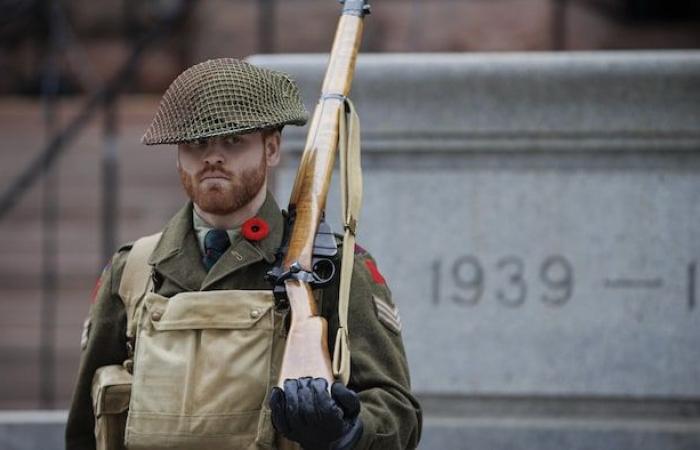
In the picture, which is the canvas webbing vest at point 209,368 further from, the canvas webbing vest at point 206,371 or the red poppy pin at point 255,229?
the red poppy pin at point 255,229

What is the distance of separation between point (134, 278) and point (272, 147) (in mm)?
471

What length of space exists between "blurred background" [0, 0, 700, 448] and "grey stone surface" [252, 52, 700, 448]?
269cm

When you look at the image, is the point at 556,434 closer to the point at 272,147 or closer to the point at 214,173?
the point at 272,147

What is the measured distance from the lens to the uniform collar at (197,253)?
331cm

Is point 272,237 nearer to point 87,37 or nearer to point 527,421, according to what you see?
point 527,421

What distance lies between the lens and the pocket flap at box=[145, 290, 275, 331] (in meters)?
3.20

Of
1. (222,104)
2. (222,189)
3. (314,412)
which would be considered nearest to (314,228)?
(222,189)

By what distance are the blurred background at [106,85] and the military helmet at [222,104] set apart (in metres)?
4.72

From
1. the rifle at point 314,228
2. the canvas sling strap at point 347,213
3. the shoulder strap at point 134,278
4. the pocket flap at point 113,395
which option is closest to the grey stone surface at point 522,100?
the rifle at point 314,228

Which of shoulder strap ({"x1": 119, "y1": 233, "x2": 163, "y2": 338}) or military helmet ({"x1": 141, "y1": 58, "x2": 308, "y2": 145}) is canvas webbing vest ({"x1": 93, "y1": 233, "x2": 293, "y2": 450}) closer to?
shoulder strap ({"x1": 119, "y1": 233, "x2": 163, "y2": 338})

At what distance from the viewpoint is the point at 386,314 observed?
3.39 meters

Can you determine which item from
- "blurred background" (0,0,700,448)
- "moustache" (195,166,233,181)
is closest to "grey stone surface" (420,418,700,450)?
"blurred background" (0,0,700,448)

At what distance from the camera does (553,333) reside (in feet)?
19.4

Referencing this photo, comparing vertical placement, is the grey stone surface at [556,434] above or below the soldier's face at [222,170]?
below
